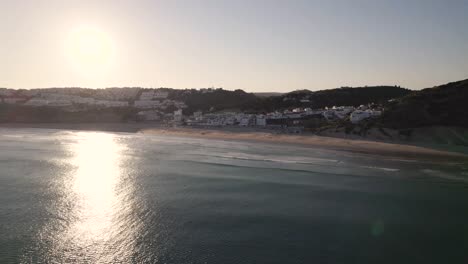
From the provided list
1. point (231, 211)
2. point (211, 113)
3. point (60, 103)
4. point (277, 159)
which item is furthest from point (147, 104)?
point (231, 211)

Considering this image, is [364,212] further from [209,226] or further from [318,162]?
[318,162]

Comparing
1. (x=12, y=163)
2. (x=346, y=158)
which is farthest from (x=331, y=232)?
(x=12, y=163)

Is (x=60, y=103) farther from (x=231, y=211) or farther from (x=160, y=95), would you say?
(x=231, y=211)

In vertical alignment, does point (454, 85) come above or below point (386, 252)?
above

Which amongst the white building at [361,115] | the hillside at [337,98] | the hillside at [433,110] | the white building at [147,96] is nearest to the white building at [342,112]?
the white building at [361,115]

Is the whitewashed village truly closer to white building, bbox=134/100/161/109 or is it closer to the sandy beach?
white building, bbox=134/100/161/109

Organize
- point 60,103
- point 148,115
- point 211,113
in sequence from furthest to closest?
point 60,103
point 211,113
point 148,115

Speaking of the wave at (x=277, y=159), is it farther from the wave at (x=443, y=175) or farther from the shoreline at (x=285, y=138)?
the shoreline at (x=285, y=138)
